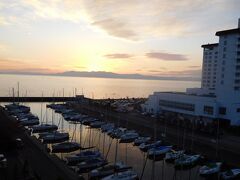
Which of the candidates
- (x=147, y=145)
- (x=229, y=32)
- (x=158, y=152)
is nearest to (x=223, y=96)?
(x=229, y=32)

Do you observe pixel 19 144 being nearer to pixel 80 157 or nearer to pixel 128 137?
pixel 80 157

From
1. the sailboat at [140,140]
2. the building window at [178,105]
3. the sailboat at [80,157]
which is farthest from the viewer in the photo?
the building window at [178,105]

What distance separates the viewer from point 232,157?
41594 mm

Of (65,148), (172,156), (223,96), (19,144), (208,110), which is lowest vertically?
(65,148)

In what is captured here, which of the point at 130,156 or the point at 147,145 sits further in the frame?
the point at 147,145

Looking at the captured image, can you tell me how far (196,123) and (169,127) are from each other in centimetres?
540

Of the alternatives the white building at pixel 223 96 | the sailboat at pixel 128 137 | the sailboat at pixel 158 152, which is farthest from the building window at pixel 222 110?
the sailboat at pixel 158 152

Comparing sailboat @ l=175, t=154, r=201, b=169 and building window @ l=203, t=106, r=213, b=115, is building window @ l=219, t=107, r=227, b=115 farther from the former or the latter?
sailboat @ l=175, t=154, r=201, b=169

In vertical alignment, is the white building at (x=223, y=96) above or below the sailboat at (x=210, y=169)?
above

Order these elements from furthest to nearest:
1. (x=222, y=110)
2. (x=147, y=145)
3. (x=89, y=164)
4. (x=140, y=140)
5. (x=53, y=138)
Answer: (x=222, y=110) → (x=53, y=138) → (x=140, y=140) → (x=147, y=145) → (x=89, y=164)

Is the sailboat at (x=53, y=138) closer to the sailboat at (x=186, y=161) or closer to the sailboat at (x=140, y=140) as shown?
the sailboat at (x=140, y=140)

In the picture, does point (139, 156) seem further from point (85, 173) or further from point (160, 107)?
point (160, 107)

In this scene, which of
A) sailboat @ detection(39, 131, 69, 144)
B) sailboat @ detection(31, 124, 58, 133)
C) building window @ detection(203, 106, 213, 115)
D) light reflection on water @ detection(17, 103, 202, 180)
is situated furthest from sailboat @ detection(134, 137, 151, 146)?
sailboat @ detection(31, 124, 58, 133)

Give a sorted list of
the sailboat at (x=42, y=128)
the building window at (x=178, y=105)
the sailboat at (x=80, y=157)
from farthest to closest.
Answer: the building window at (x=178, y=105) < the sailboat at (x=42, y=128) < the sailboat at (x=80, y=157)
